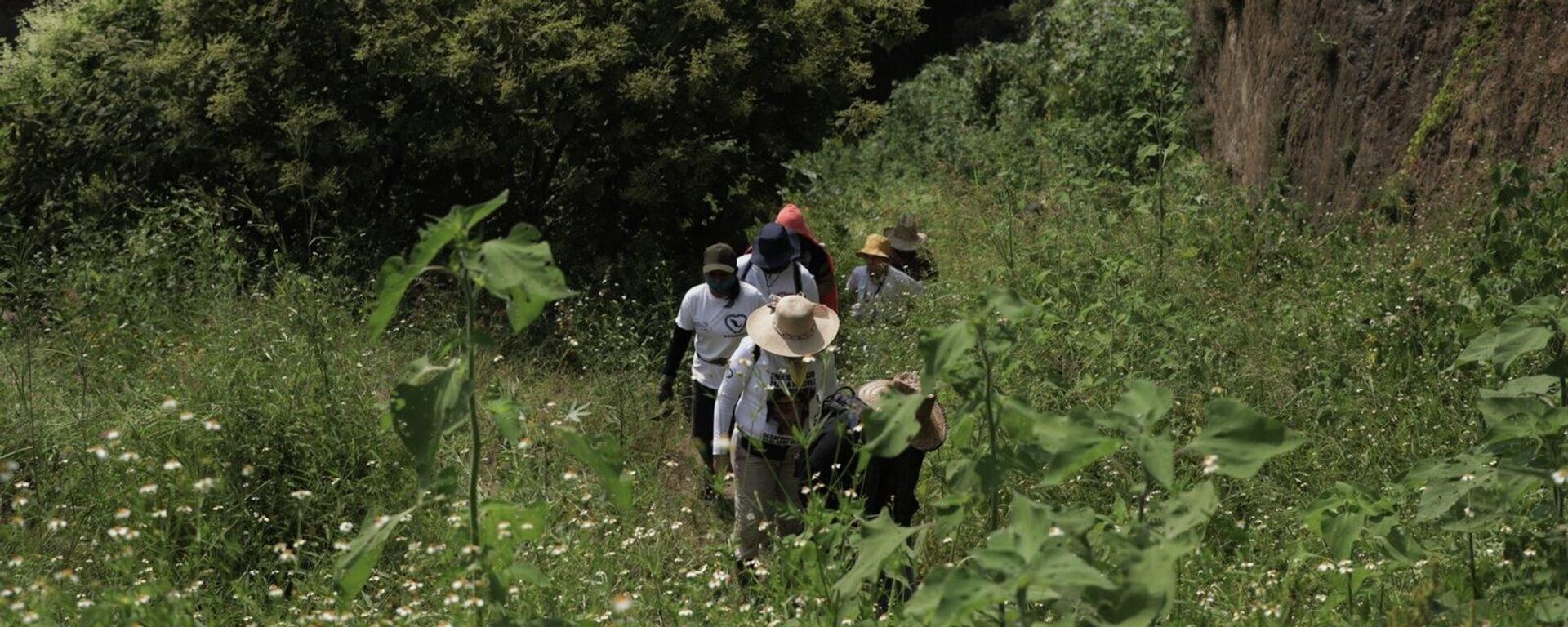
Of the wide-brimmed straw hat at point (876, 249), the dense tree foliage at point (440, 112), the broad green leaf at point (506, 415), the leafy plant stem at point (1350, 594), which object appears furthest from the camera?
the dense tree foliage at point (440, 112)

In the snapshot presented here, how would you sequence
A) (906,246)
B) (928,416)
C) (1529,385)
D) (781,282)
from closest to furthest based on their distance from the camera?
(1529,385), (928,416), (781,282), (906,246)

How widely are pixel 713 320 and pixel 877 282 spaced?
2563 millimetres

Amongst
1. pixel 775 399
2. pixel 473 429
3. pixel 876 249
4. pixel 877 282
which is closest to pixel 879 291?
pixel 877 282

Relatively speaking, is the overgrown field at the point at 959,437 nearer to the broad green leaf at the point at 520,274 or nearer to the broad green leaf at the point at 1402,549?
the broad green leaf at the point at 1402,549

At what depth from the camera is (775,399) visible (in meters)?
5.91

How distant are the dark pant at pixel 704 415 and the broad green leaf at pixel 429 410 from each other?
12.8 ft

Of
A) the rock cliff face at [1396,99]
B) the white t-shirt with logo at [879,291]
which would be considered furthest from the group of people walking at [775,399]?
the rock cliff face at [1396,99]

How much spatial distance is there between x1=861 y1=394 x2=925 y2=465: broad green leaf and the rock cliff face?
5.93m

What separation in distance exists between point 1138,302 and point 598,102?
3732mm

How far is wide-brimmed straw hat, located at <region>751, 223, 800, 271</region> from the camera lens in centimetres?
755

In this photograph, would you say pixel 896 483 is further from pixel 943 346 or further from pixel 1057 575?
pixel 1057 575

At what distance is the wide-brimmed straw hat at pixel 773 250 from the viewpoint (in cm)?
755

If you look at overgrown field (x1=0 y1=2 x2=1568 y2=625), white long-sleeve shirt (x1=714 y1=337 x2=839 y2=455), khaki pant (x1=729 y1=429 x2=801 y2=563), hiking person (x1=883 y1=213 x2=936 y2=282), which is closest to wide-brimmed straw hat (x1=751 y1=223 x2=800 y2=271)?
overgrown field (x1=0 y1=2 x2=1568 y2=625)

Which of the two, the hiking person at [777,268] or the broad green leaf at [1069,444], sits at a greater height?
the broad green leaf at [1069,444]
